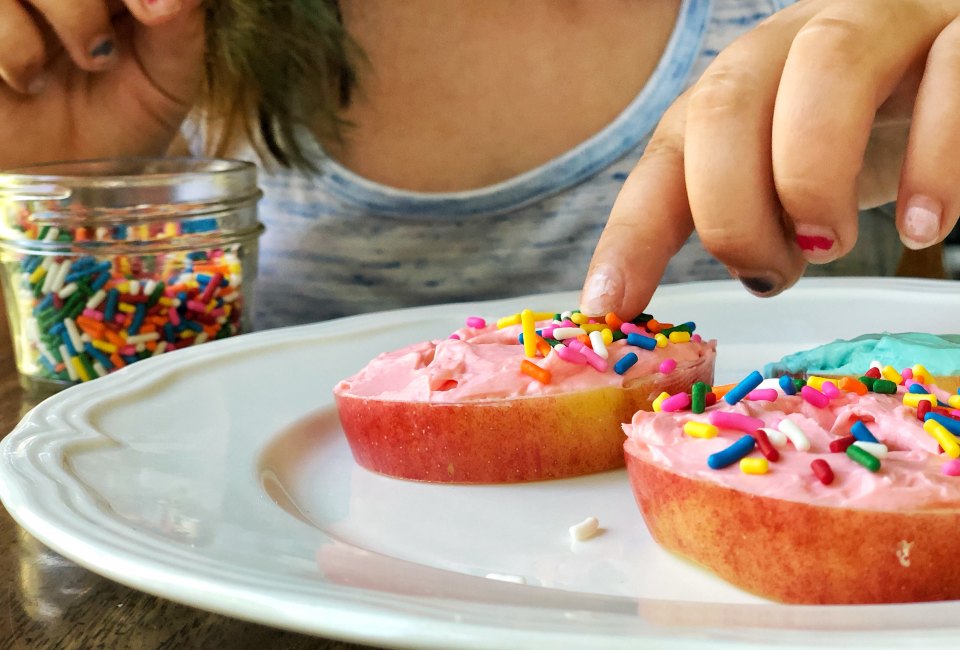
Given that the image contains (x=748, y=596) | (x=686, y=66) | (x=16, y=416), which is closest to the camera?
(x=748, y=596)

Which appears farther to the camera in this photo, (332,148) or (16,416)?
(332,148)

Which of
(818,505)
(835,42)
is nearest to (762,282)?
(835,42)

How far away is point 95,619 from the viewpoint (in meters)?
0.69

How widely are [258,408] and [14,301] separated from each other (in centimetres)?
51

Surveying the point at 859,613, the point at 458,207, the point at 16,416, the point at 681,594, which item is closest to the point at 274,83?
the point at 458,207

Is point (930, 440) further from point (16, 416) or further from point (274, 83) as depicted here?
point (274, 83)

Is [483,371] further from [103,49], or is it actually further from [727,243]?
[103,49]

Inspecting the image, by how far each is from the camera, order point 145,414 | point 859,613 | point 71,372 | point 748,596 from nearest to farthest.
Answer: point 859,613
point 748,596
point 145,414
point 71,372

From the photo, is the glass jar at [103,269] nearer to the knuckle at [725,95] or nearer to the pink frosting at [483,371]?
the pink frosting at [483,371]

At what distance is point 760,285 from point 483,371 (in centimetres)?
28

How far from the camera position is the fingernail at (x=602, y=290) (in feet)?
3.32

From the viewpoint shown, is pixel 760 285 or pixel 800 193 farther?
pixel 760 285

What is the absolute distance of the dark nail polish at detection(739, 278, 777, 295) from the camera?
3.16ft

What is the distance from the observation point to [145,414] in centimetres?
103
